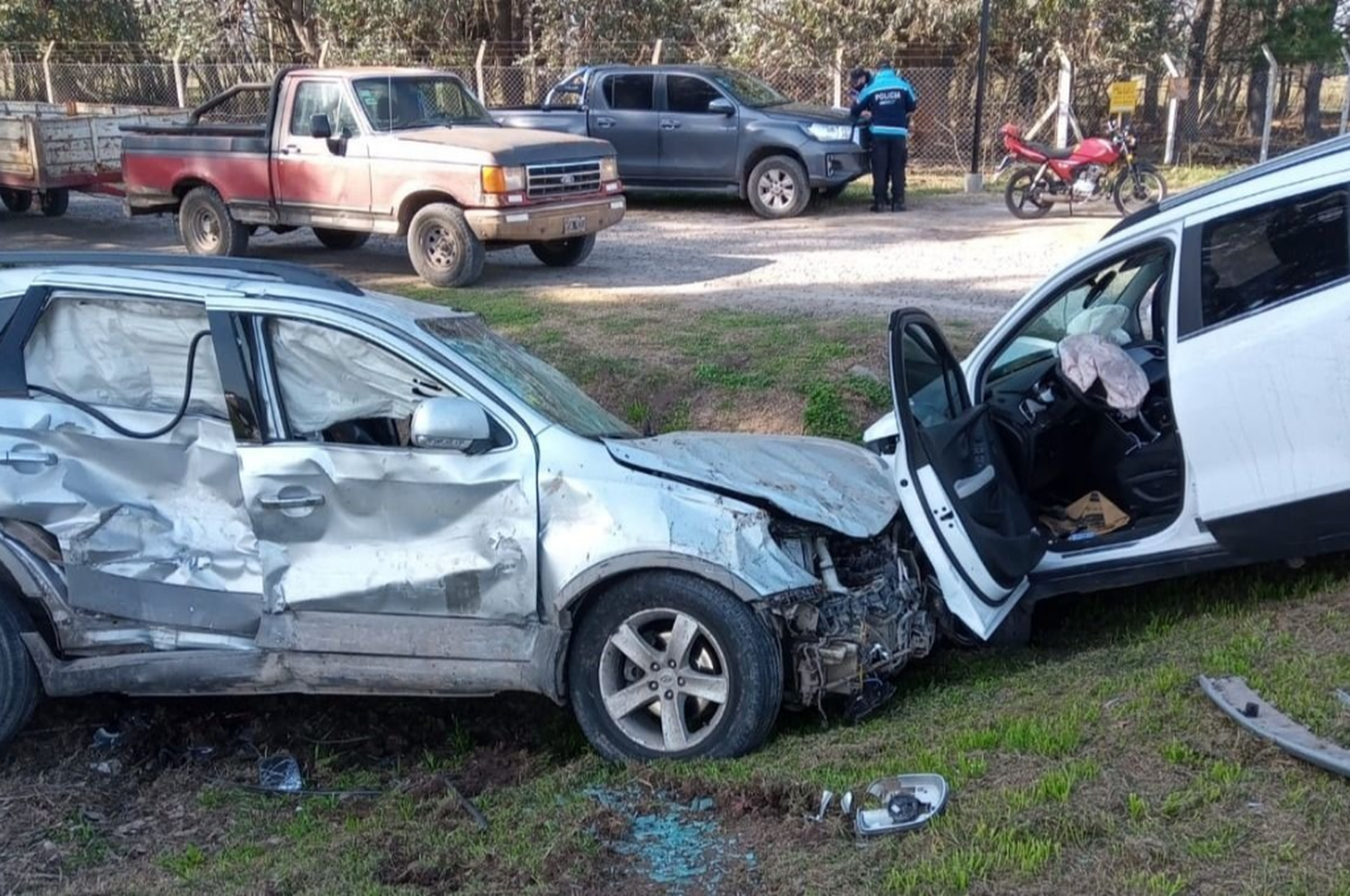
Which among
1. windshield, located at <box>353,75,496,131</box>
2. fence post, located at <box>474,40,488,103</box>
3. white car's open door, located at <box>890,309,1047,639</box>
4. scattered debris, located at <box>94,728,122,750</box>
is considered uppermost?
fence post, located at <box>474,40,488,103</box>

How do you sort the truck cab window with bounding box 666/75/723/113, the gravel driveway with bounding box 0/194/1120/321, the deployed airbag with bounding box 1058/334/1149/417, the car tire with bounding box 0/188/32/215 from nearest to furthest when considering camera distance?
the deployed airbag with bounding box 1058/334/1149/417 < the gravel driveway with bounding box 0/194/1120/321 < the truck cab window with bounding box 666/75/723/113 < the car tire with bounding box 0/188/32/215

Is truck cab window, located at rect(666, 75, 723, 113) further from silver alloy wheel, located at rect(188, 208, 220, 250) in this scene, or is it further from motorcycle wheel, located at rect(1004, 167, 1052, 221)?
silver alloy wheel, located at rect(188, 208, 220, 250)

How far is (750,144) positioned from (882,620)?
13230 millimetres

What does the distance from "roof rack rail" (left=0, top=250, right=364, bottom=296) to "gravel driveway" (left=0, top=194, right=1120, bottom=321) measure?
6.16m

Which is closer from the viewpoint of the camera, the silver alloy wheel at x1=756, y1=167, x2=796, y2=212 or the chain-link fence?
the silver alloy wheel at x1=756, y1=167, x2=796, y2=212

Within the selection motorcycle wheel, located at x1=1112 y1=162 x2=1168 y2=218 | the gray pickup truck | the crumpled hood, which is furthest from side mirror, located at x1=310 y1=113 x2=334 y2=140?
motorcycle wheel, located at x1=1112 y1=162 x2=1168 y2=218

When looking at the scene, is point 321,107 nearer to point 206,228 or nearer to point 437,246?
point 437,246

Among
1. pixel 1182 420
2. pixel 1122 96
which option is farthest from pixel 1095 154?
pixel 1182 420

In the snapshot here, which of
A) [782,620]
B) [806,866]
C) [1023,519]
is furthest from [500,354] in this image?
[806,866]

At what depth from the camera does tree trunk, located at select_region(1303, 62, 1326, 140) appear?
2322 cm

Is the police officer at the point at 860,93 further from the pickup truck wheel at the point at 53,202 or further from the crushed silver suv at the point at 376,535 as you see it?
the crushed silver suv at the point at 376,535

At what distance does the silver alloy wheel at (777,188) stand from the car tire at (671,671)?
526 inches

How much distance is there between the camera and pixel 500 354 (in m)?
5.78

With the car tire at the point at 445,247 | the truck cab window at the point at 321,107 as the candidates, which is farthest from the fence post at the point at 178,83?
the car tire at the point at 445,247
